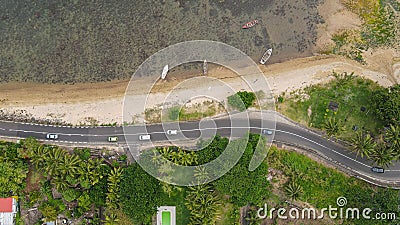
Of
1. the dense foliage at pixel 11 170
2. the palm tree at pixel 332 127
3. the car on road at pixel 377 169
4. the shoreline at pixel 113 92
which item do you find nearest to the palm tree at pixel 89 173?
the shoreline at pixel 113 92

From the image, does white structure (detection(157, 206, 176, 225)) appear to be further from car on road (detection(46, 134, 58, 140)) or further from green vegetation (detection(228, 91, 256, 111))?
car on road (detection(46, 134, 58, 140))

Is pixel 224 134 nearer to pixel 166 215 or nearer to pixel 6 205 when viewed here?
pixel 166 215

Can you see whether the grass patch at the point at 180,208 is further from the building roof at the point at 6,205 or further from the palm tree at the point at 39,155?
the building roof at the point at 6,205

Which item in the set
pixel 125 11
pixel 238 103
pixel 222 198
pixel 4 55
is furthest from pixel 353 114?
pixel 4 55

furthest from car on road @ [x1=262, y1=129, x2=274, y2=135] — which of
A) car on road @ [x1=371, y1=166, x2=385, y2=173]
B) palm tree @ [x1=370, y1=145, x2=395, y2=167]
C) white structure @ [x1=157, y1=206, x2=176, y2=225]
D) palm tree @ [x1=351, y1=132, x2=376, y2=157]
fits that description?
white structure @ [x1=157, y1=206, x2=176, y2=225]

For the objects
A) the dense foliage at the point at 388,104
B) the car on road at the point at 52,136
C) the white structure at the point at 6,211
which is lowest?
the white structure at the point at 6,211

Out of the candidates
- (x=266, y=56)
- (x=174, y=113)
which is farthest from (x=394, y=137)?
(x=174, y=113)

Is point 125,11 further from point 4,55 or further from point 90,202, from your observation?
point 90,202
